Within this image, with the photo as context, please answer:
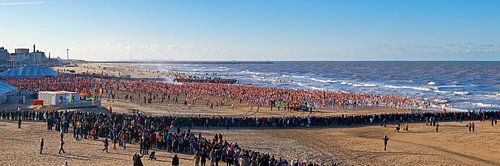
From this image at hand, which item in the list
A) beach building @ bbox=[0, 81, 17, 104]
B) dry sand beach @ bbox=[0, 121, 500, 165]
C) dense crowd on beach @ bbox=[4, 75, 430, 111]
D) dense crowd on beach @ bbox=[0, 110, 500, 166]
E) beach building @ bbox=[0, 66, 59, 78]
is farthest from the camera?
beach building @ bbox=[0, 66, 59, 78]

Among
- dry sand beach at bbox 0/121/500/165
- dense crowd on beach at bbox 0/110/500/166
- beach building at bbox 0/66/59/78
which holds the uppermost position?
beach building at bbox 0/66/59/78

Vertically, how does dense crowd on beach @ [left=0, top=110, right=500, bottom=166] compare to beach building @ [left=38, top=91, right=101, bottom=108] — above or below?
below

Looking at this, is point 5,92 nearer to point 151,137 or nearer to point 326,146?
point 151,137

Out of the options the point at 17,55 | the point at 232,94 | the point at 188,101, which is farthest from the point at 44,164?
the point at 17,55

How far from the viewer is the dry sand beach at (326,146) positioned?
68.0ft

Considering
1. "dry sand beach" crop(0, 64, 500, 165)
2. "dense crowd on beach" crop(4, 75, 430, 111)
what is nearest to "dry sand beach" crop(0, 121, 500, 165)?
"dry sand beach" crop(0, 64, 500, 165)

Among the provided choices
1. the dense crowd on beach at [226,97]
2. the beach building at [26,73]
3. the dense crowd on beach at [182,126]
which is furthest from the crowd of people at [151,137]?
the beach building at [26,73]

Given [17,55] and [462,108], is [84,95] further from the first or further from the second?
[17,55]

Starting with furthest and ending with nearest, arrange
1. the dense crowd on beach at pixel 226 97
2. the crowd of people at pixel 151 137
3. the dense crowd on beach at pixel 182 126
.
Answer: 1. the dense crowd on beach at pixel 226 97
2. the dense crowd on beach at pixel 182 126
3. the crowd of people at pixel 151 137

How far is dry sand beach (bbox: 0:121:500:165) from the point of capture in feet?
68.0

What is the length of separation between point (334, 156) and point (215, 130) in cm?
972

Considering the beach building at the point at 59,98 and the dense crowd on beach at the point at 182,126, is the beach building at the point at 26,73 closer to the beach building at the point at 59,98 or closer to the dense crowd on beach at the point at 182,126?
the beach building at the point at 59,98

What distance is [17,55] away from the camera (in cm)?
13850

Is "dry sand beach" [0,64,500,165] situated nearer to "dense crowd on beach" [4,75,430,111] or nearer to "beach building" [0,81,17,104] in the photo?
"beach building" [0,81,17,104]
